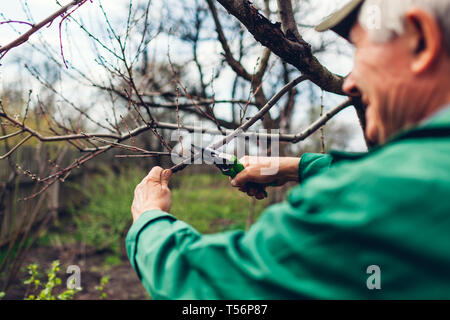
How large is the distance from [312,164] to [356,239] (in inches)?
36.2

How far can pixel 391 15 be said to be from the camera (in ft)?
2.87

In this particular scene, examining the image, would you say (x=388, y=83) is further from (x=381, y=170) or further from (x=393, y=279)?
(x=393, y=279)

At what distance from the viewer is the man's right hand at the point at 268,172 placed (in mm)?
1754

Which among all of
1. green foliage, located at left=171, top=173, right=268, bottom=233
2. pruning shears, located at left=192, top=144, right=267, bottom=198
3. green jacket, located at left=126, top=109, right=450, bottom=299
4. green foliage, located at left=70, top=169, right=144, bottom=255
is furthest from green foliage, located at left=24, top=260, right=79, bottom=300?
green foliage, located at left=171, top=173, right=268, bottom=233

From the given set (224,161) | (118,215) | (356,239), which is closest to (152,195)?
(224,161)

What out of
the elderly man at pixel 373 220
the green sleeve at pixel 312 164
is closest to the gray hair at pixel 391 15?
the elderly man at pixel 373 220

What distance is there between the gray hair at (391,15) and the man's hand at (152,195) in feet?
2.69

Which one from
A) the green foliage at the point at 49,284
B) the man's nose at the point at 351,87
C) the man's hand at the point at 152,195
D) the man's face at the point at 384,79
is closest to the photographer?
the man's face at the point at 384,79

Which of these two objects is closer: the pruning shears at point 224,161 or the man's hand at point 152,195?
the man's hand at point 152,195

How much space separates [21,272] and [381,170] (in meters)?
5.44

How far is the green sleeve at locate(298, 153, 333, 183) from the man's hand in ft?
2.09

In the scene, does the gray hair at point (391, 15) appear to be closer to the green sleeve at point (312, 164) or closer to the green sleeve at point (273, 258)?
the green sleeve at point (273, 258)

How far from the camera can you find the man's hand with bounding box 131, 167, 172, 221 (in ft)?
4.08

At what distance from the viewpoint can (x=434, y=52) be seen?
815 millimetres
